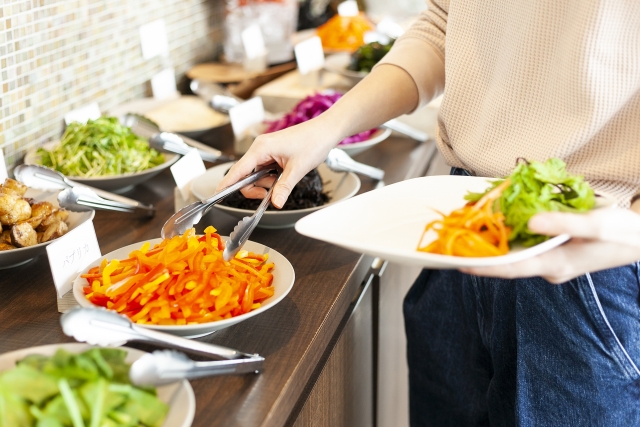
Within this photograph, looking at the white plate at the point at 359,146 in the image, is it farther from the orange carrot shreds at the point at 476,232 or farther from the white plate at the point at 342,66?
the orange carrot shreds at the point at 476,232

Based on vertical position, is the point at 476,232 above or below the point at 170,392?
above

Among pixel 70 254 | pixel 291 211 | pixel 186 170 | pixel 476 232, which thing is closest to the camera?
pixel 476 232

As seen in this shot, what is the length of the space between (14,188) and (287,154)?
50 centimetres

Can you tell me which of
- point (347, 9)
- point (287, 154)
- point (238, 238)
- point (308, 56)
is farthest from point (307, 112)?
point (347, 9)

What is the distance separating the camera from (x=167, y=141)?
1.60 metres

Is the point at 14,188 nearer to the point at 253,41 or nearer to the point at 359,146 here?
the point at 359,146

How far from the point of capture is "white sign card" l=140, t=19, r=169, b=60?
6.94ft

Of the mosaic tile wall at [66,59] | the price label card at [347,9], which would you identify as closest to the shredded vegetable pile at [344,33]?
the price label card at [347,9]

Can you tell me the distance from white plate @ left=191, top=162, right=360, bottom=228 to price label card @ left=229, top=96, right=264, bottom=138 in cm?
35

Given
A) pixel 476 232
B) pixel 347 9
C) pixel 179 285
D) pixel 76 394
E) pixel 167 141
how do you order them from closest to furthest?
pixel 76 394
pixel 476 232
pixel 179 285
pixel 167 141
pixel 347 9

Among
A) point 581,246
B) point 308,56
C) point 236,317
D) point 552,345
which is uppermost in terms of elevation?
point 581,246

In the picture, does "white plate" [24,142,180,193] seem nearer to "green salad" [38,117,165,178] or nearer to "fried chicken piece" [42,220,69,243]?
"green salad" [38,117,165,178]

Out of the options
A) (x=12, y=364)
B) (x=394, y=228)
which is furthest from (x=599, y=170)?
(x=12, y=364)

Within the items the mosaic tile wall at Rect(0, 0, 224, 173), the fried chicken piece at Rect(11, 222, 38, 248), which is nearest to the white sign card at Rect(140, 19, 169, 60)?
the mosaic tile wall at Rect(0, 0, 224, 173)
